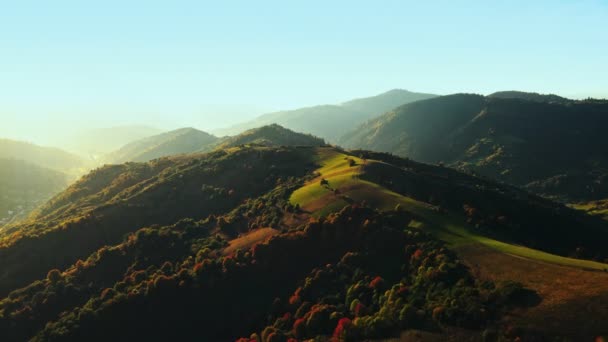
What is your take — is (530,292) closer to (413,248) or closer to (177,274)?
(413,248)

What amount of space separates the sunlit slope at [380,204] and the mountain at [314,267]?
0.58 metres

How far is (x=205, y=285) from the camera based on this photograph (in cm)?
9281

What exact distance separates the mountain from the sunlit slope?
58 cm

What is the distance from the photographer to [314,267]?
8969 centimetres

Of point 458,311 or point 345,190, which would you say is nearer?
point 458,311

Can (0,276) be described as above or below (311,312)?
below

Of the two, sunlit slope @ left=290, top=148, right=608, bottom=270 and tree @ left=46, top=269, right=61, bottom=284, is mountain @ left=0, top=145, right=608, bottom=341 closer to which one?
sunlit slope @ left=290, top=148, right=608, bottom=270

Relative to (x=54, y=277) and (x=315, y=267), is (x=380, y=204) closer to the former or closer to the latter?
(x=315, y=267)

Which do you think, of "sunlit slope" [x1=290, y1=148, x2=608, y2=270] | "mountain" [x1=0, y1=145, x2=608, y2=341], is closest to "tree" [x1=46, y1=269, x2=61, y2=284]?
"mountain" [x1=0, y1=145, x2=608, y2=341]

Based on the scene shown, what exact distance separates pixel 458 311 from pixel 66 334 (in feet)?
251

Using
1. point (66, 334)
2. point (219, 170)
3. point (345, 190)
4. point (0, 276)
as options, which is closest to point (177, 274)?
point (66, 334)

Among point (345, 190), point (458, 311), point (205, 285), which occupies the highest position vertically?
point (345, 190)

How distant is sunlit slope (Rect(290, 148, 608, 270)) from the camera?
75750 mm

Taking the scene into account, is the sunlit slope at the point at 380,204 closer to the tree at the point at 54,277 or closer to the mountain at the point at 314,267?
the mountain at the point at 314,267
